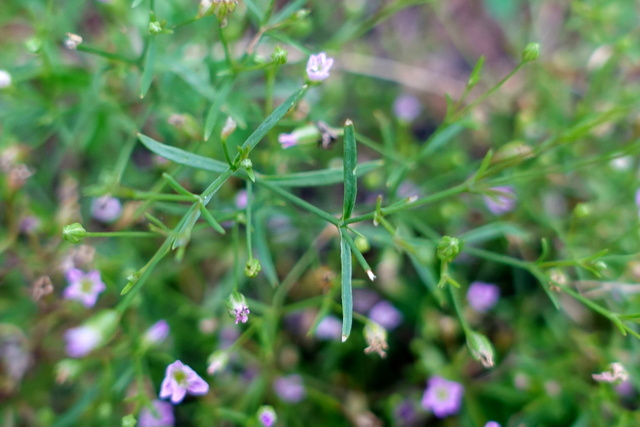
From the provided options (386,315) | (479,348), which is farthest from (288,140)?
(386,315)

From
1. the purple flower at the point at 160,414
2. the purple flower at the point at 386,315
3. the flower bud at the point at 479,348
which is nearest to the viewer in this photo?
the flower bud at the point at 479,348

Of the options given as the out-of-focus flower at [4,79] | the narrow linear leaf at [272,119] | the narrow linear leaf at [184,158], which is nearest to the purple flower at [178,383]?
the narrow linear leaf at [184,158]

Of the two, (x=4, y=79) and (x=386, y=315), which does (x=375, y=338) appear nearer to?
(x=386, y=315)

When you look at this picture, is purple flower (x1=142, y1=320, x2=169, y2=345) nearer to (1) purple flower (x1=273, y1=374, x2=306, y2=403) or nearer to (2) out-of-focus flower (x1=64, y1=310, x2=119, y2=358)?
(2) out-of-focus flower (x1=64, y1=310, x2=119, y2=358)

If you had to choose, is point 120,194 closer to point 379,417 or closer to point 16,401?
point 16,401

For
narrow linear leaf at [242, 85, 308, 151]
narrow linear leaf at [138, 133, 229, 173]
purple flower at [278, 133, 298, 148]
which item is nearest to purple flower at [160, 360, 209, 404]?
narrow linear leaf at [138, 133, 229, 173]

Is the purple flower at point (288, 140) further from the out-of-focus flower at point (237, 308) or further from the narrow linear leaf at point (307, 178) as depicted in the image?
the out-of-focus flower at point (237, 308)
